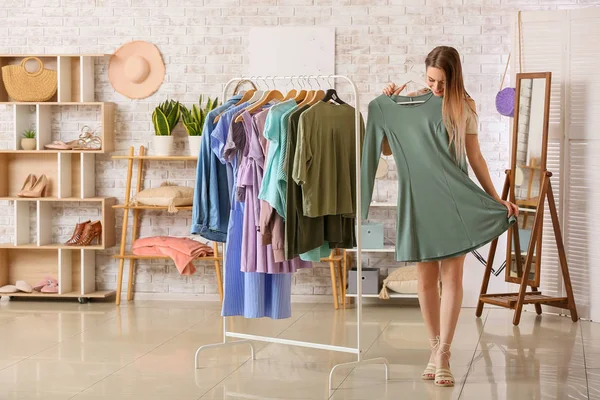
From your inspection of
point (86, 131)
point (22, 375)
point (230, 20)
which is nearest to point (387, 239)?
point (230, 20)

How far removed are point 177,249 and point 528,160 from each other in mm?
2661

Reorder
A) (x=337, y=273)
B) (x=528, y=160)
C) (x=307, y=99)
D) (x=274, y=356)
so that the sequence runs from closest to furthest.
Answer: (x=307, y=99) < (x=274, y=356) < (x=528, y=160) < (x=337, y=273)

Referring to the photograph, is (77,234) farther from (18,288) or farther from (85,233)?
(18,288)

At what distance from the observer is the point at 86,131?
23.3 feet

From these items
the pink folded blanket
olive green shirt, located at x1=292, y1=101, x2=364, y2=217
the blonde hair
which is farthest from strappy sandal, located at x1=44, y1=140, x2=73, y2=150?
the blonde hair

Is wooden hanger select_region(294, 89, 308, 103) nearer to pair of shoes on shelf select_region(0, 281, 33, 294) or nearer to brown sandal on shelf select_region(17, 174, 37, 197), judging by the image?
brown sandal on shelf select_region(17, 174, 37, 197)

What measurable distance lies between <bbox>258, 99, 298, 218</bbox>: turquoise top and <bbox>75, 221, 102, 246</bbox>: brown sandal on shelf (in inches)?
117

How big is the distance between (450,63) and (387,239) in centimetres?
A: 298

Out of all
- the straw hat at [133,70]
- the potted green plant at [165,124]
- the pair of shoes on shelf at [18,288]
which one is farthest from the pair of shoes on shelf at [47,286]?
the straw hat at [133,70]

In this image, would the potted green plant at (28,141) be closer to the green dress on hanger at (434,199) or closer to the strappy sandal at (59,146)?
the strappy sandal at (59,146)

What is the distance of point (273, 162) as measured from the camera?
170 inches

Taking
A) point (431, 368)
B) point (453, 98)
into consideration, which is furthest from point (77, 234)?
point (453, 98)

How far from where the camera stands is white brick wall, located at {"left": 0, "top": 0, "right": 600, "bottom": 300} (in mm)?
6719

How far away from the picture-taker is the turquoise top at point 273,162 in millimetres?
4273
